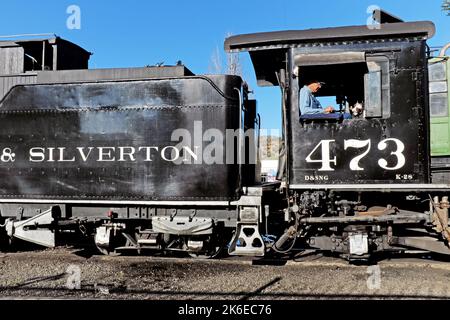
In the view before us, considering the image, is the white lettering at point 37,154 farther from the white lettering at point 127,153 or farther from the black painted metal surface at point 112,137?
the white lettering at point 127,153

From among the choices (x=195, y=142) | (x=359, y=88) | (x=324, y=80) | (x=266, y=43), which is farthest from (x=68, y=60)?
(x=359, y=88)

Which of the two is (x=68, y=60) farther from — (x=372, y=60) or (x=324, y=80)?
(x=372, y=60)

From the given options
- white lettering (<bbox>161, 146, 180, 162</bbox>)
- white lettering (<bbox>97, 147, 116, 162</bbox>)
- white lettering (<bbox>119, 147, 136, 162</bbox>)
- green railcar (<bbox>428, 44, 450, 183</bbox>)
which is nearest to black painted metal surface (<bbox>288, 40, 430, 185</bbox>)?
white lettering (<bbox>161, 146, 180, 162</bbox>)

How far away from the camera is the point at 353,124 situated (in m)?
5.98

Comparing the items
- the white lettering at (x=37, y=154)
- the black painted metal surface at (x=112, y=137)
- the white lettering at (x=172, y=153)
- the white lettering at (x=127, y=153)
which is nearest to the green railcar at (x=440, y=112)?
the black painted metal surface at (x=112, y=137)

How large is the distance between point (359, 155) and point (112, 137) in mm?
3783

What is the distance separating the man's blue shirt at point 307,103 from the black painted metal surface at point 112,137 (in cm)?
100

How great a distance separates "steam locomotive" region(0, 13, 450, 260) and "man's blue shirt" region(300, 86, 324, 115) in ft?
0.42

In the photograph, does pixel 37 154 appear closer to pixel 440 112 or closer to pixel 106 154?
pixel 106 154

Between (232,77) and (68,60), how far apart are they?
4039 mm

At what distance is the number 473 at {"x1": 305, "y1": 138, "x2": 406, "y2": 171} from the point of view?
583 cm

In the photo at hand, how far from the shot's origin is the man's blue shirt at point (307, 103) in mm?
6230
